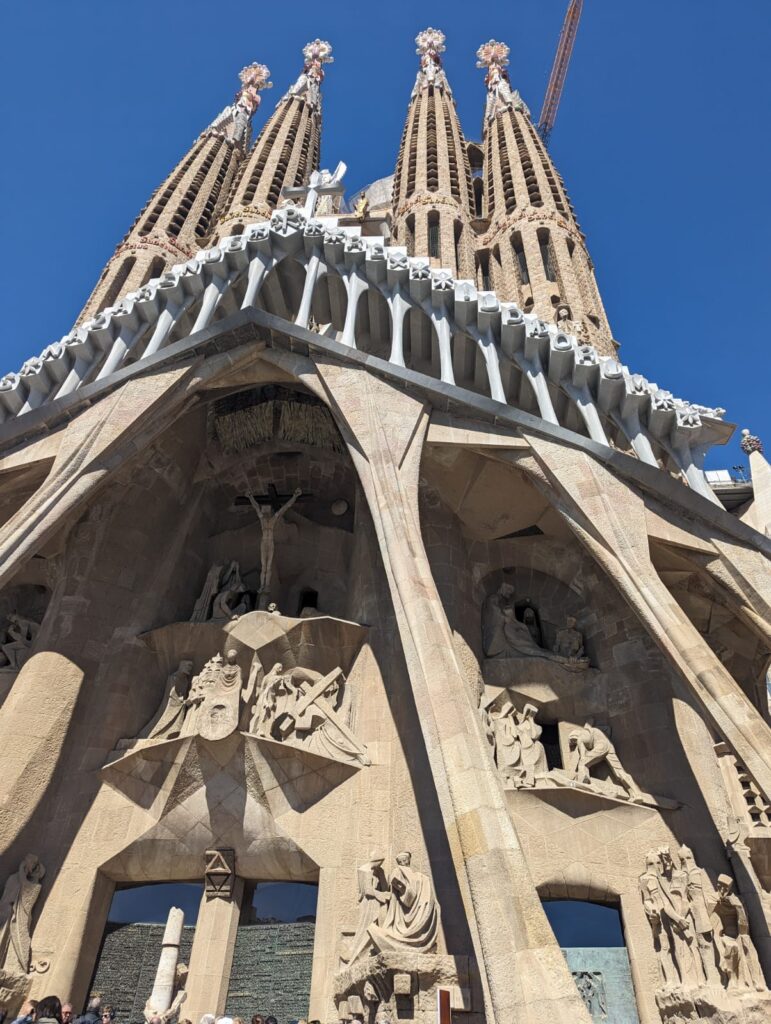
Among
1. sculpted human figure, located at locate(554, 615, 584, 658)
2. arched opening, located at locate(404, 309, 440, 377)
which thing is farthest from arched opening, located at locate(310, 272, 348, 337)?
sculpted human figure, located at locate(554, 615, 584, 658)

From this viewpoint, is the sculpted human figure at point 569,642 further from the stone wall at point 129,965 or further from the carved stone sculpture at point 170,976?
the stone wall at point 129,965

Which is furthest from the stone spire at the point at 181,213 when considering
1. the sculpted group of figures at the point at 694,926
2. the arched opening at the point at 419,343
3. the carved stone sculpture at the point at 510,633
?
the sculpted group of figures at the point at 694,926

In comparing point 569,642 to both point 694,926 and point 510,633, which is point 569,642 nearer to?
point 510,633

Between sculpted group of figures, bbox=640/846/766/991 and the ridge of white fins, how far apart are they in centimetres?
394

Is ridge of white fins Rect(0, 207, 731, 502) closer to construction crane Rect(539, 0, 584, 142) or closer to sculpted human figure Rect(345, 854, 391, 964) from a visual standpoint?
sculpted human figure Rect(345, 854, 391, 964)

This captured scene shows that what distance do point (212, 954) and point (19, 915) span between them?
204 centimetres

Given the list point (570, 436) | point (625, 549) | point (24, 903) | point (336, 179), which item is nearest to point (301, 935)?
point (24, 903)

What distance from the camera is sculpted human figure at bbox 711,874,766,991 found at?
6.40 m

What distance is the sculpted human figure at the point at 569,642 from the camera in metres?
9.64

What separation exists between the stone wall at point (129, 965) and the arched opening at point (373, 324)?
8014 millimetres

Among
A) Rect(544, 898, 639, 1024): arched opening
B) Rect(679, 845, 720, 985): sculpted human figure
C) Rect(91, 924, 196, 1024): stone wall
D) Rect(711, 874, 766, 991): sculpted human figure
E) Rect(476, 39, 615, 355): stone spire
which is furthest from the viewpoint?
Rect(476, 39, 615, 355): stone spire

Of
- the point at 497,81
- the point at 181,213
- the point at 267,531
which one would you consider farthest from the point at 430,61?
the point at 267,531

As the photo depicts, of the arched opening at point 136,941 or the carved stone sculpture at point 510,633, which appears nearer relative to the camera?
the arched opening at point 136,941

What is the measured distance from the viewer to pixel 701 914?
6891 millimetres
